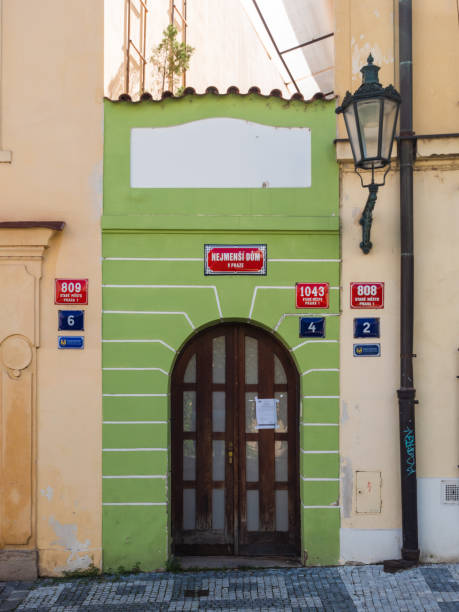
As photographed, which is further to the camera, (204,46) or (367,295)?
(204,46)

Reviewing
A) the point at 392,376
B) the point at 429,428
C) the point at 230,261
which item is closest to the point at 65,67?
the point at 230,261

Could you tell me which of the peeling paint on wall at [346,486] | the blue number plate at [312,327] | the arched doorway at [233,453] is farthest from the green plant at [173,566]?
the blue number plate at [312,327]

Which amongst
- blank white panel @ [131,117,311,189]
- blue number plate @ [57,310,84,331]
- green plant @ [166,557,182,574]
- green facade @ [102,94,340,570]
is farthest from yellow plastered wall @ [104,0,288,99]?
green plant @ [166,557,182,574]

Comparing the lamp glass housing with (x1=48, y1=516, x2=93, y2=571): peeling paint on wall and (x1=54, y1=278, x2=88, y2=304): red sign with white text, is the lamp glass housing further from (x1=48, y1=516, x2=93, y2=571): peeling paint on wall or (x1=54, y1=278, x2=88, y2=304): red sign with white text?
(x1=48, y1=516, x2=93, y2=571): peeling paint on wall

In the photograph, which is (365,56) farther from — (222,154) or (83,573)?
(83,573)

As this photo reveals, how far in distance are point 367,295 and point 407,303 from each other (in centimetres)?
40

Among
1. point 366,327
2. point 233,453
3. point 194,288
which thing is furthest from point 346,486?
point 194,288

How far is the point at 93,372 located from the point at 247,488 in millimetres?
2040

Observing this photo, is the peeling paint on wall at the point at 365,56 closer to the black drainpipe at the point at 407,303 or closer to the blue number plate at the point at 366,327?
the black drainpipe at the point at 407,303

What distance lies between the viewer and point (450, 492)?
5852 millimetres

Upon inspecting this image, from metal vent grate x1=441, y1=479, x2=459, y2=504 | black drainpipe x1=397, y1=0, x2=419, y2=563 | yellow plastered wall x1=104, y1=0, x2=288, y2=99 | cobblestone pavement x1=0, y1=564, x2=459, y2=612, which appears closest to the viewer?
cobblestone pavement x1=0, y1=564, x2=459, y2=612

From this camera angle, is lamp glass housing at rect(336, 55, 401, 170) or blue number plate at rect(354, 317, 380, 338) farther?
blue number plate at rect(354, 317, 380, 338)

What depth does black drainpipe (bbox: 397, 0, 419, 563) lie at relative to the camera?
5.73m

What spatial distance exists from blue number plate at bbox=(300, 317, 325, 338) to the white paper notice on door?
2.69 ft
